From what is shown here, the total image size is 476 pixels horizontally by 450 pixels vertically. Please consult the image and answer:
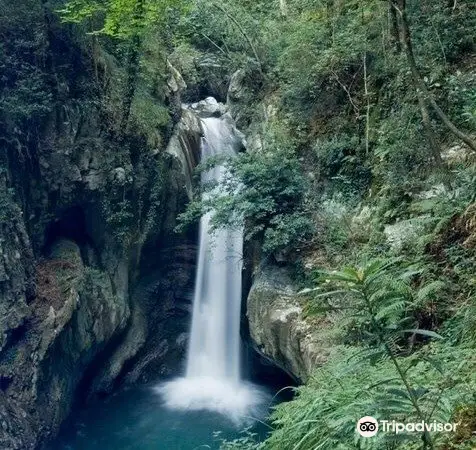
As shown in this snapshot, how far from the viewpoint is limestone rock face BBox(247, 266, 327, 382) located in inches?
316

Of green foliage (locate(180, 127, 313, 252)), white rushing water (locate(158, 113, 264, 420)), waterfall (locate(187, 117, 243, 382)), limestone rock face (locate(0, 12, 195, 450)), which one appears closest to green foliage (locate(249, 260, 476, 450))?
green foliage (locate(180, 127, 313, 252))

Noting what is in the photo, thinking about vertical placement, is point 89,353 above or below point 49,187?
below

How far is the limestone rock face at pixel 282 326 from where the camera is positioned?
8.02m

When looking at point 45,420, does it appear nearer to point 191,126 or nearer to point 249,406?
point 249,406

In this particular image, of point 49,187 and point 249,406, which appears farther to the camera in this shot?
point 249,406

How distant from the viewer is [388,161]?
867 cm

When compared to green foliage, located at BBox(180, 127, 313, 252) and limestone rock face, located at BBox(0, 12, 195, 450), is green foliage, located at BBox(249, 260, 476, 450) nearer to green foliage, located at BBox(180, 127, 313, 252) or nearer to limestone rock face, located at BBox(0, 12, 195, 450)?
green foliage, located at BBox(180, 127, 313, 252)

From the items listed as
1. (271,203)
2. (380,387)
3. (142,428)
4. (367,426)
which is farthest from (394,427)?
(142,428)

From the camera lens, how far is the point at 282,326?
28.9 ft

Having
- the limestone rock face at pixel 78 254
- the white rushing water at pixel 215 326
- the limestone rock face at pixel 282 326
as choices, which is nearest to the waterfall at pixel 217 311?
the white rushing water at pixel 215 326

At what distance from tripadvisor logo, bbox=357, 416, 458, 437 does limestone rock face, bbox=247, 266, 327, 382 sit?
4.42 m

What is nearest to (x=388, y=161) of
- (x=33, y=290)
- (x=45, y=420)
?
(x=33, y=290)

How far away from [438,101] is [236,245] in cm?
732

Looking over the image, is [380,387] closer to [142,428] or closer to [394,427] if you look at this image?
[394,427]
